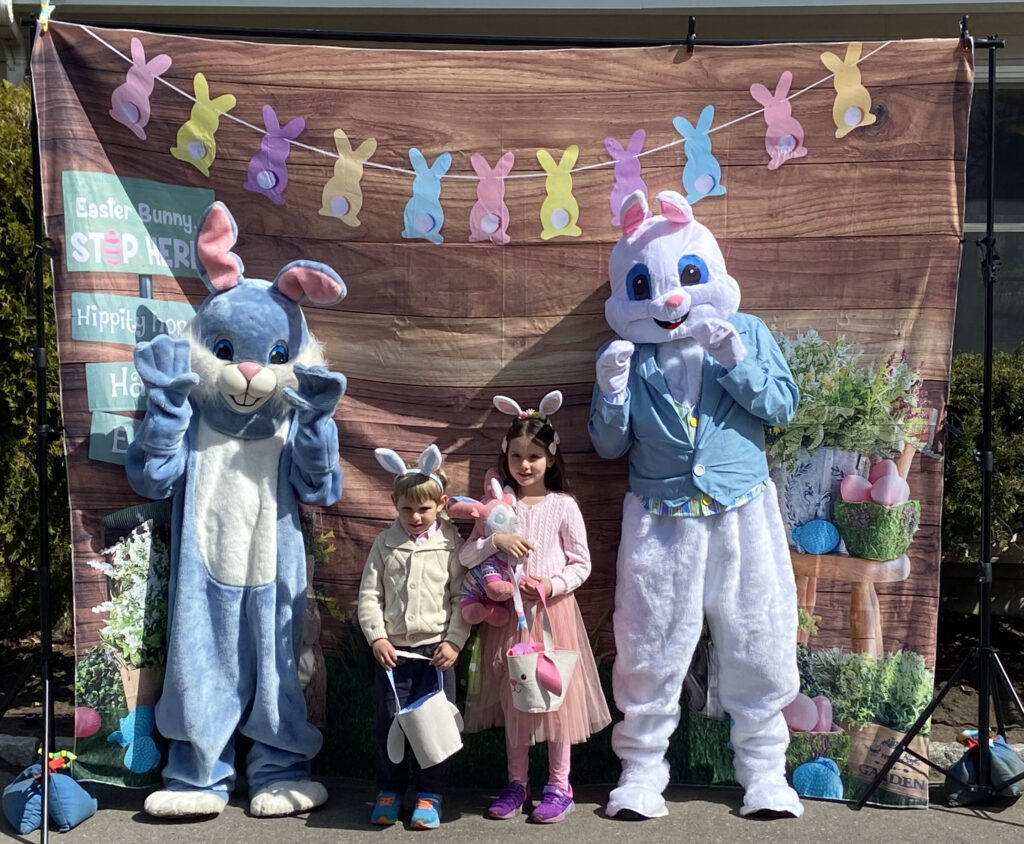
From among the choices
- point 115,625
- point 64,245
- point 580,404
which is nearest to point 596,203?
point 580,404

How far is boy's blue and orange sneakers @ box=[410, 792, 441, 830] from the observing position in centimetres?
389

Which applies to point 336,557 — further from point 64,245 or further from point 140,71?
point 140,71

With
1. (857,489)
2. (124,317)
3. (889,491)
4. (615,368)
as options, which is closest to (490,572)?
(615,368)

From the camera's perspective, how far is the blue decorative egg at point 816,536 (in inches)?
166

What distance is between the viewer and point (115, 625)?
4.11 meters

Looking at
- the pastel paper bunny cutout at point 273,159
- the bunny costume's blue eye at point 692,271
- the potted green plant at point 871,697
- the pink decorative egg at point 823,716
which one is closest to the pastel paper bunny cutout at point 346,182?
the pastel paper bunny cutout at point 273,159

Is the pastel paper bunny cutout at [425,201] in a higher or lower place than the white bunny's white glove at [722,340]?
higher

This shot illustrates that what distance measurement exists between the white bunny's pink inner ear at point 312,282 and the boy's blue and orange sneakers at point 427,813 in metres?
1.85

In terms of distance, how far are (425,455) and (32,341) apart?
75.3 inches

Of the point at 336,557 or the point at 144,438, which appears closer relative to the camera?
the point at 144,438

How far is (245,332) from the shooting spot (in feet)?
13.0

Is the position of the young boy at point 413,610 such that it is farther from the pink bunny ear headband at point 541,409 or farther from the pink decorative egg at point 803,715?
the pink decorative egg at point 803,715

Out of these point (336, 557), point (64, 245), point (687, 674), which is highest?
point (64, 245)

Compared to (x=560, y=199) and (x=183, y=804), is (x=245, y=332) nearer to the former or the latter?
(x=560, y=199)
